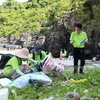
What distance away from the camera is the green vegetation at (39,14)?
19906mm

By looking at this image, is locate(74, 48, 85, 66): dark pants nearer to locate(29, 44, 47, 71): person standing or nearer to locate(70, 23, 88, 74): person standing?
locate(70, 23, 88, 74): person standing

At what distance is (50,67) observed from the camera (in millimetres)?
4984

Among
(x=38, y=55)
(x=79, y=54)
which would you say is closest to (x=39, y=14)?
(x=79, y=54)

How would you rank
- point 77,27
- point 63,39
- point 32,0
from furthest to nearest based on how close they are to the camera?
point 32,0, point 63,39, point 77,27

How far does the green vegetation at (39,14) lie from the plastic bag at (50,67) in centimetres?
1308

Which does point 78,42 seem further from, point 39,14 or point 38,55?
point 39,14

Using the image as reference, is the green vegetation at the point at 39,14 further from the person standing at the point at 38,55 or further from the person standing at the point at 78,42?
the person standing at the point at 38,55

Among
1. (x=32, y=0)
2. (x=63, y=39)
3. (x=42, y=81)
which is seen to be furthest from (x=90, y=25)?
(x=32, y=0)

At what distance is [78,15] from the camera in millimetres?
21031

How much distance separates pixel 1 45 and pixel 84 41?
31.9m

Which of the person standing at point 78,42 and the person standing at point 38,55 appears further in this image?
the person standing at point 78,42

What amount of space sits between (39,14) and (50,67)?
33154mm

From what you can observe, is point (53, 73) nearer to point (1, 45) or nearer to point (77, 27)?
point (77, 27)

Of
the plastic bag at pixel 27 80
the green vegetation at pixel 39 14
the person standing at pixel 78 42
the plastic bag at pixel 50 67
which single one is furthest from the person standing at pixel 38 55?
the green vegetation at pixel 39 14
